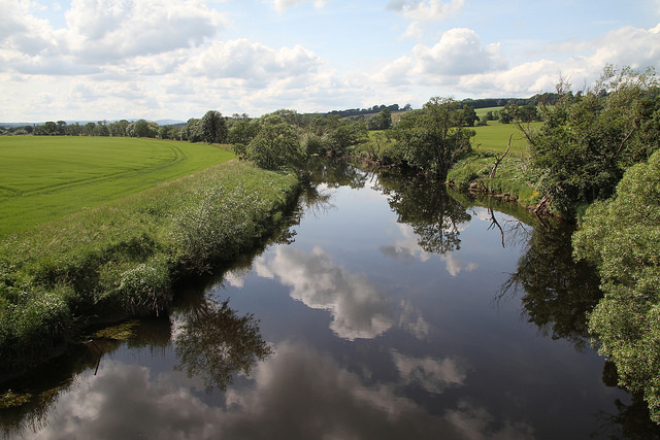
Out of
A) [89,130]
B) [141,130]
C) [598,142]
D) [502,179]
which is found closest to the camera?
[598,142]

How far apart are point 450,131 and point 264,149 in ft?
80.8

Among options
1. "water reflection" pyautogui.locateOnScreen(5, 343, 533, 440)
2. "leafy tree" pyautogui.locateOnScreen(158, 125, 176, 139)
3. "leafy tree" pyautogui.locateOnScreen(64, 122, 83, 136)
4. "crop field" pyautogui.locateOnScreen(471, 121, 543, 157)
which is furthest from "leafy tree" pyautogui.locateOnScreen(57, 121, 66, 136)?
"water reflection" pyautogui.locateOnScreen(5, 343, 533, 440)

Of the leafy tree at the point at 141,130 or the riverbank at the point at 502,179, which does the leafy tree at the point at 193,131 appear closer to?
the leafy tree at the point at 141,130

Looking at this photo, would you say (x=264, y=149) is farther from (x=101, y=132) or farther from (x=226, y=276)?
(x=101, y=132)

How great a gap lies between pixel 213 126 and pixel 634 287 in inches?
3676

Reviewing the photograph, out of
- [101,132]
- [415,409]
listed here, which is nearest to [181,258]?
[415,409]

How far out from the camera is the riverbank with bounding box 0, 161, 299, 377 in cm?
1187

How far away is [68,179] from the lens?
32062 millimetres

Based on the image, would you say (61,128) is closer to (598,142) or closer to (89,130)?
(89,130)

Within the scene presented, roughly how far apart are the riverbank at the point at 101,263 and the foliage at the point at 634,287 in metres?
15.4

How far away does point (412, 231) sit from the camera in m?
27.6

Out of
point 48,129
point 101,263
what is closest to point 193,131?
point 48,129


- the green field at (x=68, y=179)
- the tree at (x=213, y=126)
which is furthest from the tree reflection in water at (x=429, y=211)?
the tree at (x=213, y=126)

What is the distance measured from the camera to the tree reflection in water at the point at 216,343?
1207 cm
